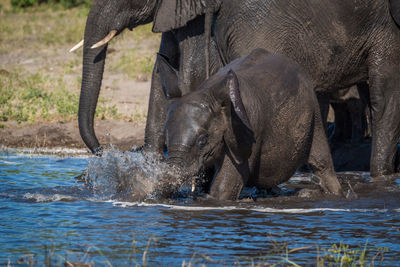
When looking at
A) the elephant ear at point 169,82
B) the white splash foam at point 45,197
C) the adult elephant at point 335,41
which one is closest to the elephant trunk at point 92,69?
the adult elephant at point 335,41

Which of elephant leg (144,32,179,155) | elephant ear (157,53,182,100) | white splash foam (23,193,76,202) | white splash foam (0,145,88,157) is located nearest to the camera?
elephant ear (157,53,182,100)

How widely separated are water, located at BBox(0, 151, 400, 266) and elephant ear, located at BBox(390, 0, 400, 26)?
1.72m

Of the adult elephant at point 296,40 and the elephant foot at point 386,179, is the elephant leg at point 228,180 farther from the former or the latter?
the elephant foot at point 386,179

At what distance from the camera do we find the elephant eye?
6125 millimetres

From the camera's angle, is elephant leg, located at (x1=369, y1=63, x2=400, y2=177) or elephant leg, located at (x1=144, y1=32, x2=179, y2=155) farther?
elephant leg, located at (x1=144, y1=32, x2=179, y2=155)

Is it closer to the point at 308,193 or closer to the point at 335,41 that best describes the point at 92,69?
the point at 335,41

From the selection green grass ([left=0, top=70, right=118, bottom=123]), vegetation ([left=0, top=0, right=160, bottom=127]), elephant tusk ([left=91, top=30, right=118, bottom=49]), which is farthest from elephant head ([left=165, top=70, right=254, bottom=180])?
green grass ([left=0, top=70, right=118, bottom=123])

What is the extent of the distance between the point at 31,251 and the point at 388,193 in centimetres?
383

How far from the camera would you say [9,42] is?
1817 centimetres

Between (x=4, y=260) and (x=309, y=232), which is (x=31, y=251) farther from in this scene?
(x=309, y=232)

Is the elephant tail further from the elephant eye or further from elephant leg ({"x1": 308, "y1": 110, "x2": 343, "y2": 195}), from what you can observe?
the elephant eye

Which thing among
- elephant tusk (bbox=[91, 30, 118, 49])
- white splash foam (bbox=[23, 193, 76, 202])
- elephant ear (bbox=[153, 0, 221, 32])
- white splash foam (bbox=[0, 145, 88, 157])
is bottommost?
white splash foam (bbox=[23, 193, 76, 202])

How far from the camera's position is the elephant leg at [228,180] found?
6438 millimetres

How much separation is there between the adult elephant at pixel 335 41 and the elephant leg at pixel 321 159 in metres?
1.19
